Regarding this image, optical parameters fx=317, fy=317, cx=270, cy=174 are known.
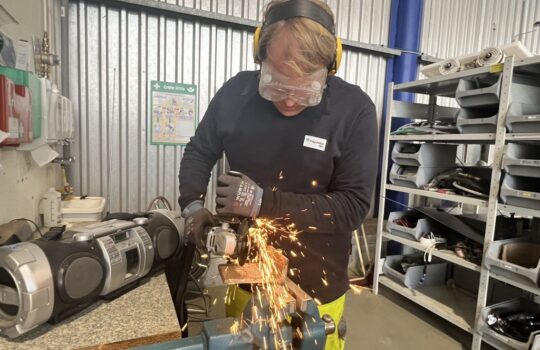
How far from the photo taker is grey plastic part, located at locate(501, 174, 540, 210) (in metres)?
1.88

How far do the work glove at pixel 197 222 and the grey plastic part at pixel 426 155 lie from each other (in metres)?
2.11

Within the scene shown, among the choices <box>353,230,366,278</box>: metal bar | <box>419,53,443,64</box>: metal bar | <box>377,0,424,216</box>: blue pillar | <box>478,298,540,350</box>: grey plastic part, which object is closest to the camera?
<box>478,298,540,350</box>: grey plastic part

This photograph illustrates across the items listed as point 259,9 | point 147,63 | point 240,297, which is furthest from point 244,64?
point 240,297

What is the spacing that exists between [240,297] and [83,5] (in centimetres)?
248

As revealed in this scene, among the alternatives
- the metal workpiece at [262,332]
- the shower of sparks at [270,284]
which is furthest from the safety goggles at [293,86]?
the metal workpiece at [262,332]

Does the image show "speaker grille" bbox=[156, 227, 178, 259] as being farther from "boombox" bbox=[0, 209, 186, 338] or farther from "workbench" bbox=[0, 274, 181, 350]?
"workbench" bbox=[0, 274, 181, 350]

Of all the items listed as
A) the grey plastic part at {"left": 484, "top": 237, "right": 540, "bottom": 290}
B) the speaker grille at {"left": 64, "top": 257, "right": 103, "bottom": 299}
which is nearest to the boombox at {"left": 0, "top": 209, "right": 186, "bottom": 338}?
the speaker grille at {"left": 64, "top": 257, "right": 103, "bottom": 299}

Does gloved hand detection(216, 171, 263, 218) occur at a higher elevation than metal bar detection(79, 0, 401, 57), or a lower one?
lower

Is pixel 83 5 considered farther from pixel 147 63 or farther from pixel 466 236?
pixel 466 236

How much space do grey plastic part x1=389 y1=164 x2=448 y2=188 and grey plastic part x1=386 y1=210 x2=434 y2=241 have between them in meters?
0.31

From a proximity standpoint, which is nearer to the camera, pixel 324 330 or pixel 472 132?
pixel 324 330

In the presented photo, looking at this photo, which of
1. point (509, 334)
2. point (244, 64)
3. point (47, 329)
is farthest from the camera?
point (244, 64)

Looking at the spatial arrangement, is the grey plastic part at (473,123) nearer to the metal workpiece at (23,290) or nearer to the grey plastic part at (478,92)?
the grey plastic part at (478,92)

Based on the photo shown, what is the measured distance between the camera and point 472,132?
7.43ft
